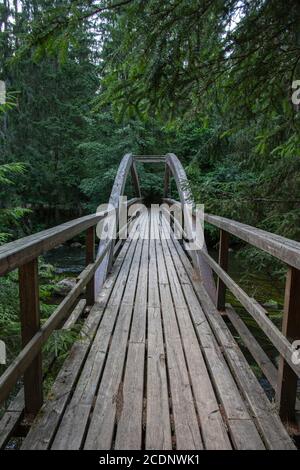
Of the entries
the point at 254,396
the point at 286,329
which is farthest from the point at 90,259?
the point at 286,329

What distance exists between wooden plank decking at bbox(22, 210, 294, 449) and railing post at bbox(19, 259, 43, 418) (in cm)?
7

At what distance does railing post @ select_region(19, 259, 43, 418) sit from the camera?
1406 mm

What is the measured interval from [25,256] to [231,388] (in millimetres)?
1224

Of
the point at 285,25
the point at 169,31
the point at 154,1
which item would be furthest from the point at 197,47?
the point at 285,25

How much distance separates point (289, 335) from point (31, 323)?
1.13 metres

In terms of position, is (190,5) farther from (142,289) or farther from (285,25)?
(142,289)

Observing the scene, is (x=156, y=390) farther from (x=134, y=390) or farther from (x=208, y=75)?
(x=208, y=75)

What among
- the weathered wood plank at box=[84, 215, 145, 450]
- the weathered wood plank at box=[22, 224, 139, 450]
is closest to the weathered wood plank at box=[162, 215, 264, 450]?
the weathered wood plank at box=[84, 215, 145, 450]

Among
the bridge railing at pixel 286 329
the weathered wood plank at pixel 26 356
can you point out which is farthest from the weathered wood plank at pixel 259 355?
the weathered wood plank at pixel 26 356

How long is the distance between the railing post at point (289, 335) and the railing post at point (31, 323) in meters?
1.10

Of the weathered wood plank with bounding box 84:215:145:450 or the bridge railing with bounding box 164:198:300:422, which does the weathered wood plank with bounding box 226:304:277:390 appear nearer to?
the bridge railing with bounding box 164:198:300:422

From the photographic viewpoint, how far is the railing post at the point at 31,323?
1406 millimetres

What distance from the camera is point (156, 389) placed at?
Answer: 5.48 feet
